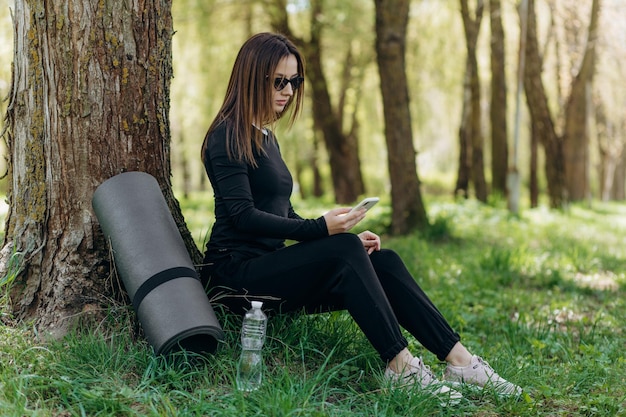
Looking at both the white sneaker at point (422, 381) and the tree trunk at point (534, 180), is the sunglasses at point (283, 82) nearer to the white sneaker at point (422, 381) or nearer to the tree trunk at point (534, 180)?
the white sneaker at point (422, 381)

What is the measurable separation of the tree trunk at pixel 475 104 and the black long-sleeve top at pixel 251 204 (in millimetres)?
10105

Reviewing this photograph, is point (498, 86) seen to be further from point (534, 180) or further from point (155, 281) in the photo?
point (155, 281)

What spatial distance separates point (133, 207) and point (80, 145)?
46 centimetres

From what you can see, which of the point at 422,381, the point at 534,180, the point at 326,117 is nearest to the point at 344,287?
the point at 422,381

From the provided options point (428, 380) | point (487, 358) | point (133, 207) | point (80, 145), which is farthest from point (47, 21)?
point (487, 358)

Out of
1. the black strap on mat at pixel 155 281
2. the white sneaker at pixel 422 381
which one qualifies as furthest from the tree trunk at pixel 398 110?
the black strap on mat at pixel 155 281

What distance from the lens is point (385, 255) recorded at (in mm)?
3684

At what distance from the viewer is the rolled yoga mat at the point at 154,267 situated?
3.26 metres

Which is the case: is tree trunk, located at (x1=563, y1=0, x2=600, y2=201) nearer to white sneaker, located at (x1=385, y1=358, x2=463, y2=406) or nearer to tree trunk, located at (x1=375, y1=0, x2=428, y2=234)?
tree trunk, located at (x1=375, y1=0, x2=428, y2=234)

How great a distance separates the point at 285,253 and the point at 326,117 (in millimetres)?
11105

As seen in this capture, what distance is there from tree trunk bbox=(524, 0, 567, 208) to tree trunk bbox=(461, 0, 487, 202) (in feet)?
2.95

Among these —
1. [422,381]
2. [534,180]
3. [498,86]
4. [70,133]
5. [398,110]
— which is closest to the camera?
[422,381]

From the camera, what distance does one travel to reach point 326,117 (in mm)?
14445

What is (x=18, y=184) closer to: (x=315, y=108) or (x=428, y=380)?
(x=428, y=380)
